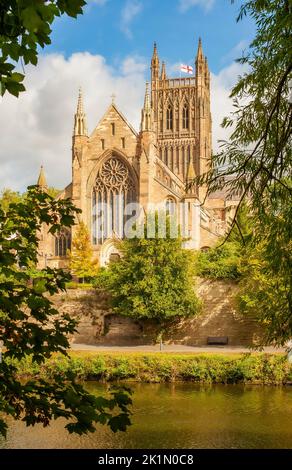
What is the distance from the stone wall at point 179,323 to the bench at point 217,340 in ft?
1.13

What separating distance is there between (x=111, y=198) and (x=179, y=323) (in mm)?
17134

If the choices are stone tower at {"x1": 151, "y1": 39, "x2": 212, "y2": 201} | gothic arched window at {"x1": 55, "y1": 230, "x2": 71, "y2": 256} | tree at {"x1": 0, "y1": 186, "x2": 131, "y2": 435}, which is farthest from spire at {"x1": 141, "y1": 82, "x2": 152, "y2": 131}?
tree at {"x1": 0, "y1": 186, "x2": 131, "y2": 435}

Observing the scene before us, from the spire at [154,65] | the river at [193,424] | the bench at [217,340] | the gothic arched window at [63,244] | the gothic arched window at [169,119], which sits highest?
the spire at [154,65]

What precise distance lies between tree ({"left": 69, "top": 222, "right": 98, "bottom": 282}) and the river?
61.9 feet

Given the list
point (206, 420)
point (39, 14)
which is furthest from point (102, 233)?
point (39, 14)

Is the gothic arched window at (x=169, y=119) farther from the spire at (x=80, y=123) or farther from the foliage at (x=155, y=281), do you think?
the foliage at (x=155, y=281)

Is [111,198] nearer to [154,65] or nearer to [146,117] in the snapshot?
[146,117]

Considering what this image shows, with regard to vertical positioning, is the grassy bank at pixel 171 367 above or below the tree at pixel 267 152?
below

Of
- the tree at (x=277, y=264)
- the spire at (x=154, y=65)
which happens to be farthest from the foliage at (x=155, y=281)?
the spire at (x=154, y=65)

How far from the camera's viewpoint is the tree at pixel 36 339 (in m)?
5.05

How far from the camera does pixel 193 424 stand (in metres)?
18.3

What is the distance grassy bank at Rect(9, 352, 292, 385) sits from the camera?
84.9 feet

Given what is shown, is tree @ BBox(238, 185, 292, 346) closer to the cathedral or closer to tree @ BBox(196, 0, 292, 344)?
tree @ BBox(196, 0, 292, 344)

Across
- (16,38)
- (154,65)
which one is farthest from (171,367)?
(154,65)
